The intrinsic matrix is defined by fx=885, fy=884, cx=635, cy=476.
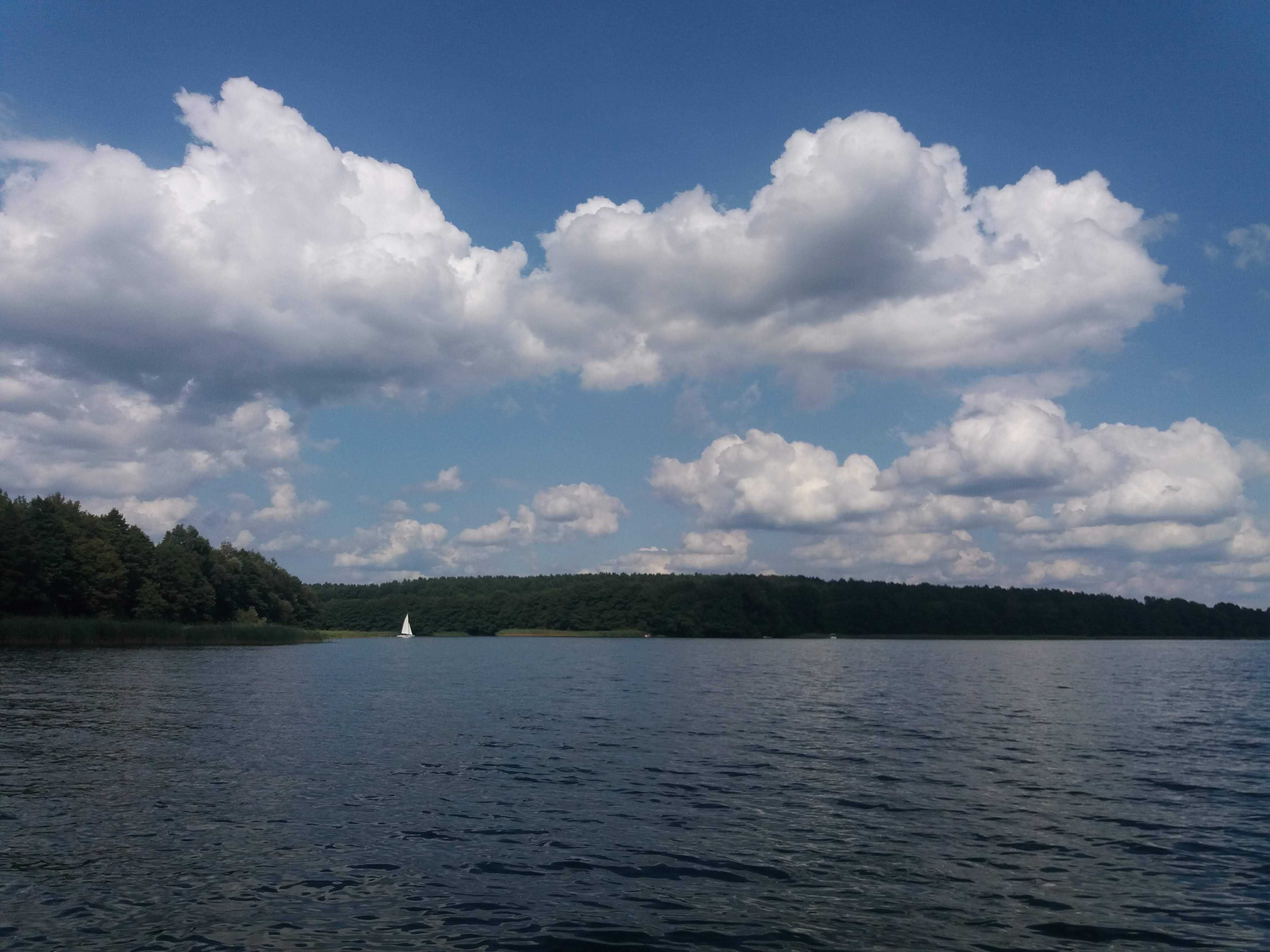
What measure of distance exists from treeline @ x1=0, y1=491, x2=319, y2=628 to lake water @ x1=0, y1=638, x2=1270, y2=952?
2596 inches

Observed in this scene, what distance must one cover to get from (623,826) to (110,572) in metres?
121

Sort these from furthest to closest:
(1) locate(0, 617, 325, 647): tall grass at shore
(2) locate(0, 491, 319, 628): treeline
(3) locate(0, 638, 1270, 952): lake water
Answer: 1. (2) locate(0, 491, 319, 628): treeline
2. (1) locate(0, 617, 325, 647): tall grass at shore
3. (3) locate(0, 638, 1270, 952): lake water

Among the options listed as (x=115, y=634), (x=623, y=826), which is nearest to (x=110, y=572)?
(x=115, y=634)

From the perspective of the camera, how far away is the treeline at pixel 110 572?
337 ft

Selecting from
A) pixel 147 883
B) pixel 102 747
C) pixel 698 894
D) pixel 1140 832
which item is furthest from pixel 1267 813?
pixel 102 747

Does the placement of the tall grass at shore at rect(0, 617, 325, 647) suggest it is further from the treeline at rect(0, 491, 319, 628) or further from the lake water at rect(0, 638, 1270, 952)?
the lake water at rect(0, 638, 1270, 952)

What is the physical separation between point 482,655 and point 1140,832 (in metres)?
108

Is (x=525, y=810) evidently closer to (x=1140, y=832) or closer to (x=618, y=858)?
(x=618, y=858)

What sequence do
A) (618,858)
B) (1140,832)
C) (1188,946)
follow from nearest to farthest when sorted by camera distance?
(1188,946) → (618,858) → (1140,832)

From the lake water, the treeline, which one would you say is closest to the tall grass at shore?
the treeline

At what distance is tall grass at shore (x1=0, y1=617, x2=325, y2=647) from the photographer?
3482 inches

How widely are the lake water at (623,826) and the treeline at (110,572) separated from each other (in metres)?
65.9

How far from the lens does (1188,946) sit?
1404 centimetres

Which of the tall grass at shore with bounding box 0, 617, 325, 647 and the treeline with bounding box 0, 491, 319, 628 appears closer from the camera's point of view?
the tall grass at shore with bounding box 0, 617, 325, 647
